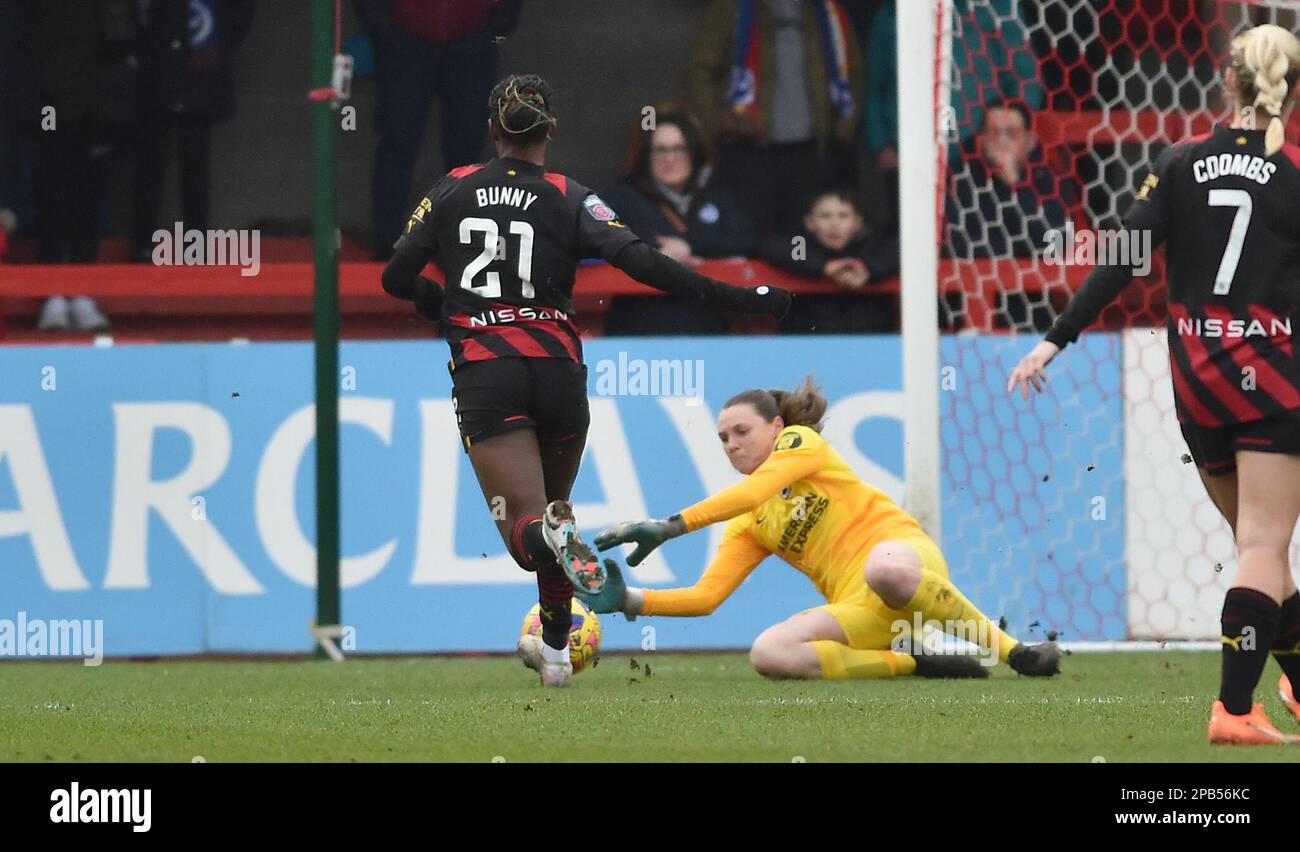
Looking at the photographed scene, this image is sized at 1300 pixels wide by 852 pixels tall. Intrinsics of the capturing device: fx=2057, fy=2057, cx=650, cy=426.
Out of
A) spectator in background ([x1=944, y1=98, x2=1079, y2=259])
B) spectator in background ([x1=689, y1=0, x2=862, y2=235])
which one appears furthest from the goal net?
spectator in background ([x1=689, y1=0, x2=862, y2=235])

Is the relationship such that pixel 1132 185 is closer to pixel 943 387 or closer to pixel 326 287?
pixel 943 387

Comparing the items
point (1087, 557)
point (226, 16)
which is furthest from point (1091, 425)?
point (226, 16)

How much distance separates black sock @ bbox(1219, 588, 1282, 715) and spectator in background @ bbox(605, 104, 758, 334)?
4939 mm

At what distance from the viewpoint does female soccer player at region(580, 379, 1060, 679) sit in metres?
6.54

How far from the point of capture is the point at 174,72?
9.94 m

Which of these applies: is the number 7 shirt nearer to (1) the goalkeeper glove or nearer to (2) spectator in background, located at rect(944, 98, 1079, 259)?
(1) the goalkeeper glove

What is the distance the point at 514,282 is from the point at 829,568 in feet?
5.34

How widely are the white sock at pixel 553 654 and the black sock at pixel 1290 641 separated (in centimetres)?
226

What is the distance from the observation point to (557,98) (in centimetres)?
1038

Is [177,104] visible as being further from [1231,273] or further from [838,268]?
[1231,273]

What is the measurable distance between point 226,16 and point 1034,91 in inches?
154

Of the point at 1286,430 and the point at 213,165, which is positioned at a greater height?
the point at 213,165
